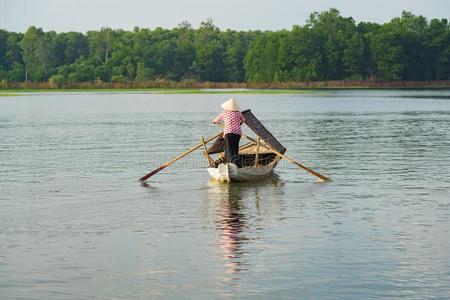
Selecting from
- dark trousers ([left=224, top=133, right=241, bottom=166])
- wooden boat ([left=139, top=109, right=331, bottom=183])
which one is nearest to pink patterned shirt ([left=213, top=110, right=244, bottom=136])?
dark trousers ([left=224, top=133, right=241, bottom=166])

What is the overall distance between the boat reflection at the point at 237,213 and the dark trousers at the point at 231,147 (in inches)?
38.3

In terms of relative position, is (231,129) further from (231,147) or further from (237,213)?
(237,213)

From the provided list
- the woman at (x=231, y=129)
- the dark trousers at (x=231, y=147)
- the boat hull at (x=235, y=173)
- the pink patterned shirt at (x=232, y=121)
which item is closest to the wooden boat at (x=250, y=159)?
the boat hull at (x=235, y=173)

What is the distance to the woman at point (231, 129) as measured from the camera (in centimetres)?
3447

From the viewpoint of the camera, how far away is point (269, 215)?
28.1m

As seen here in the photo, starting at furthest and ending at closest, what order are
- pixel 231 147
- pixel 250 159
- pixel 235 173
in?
pixel 250 159, pixel 235 173, pixel 231 147

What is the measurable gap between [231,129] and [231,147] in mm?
692

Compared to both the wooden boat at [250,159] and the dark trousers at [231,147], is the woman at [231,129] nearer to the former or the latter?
the dark trousers at [231,147]

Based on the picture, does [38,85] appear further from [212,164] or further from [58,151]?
[212,164]

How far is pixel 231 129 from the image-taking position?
34.5 metres

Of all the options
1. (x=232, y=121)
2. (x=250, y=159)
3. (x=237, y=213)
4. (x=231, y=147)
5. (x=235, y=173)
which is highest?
(x=232, y=121)

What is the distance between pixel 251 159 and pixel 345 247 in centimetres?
1471

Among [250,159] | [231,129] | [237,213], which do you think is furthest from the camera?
[250,159]

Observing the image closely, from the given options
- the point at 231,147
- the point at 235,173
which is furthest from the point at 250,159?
the point at 231,147
